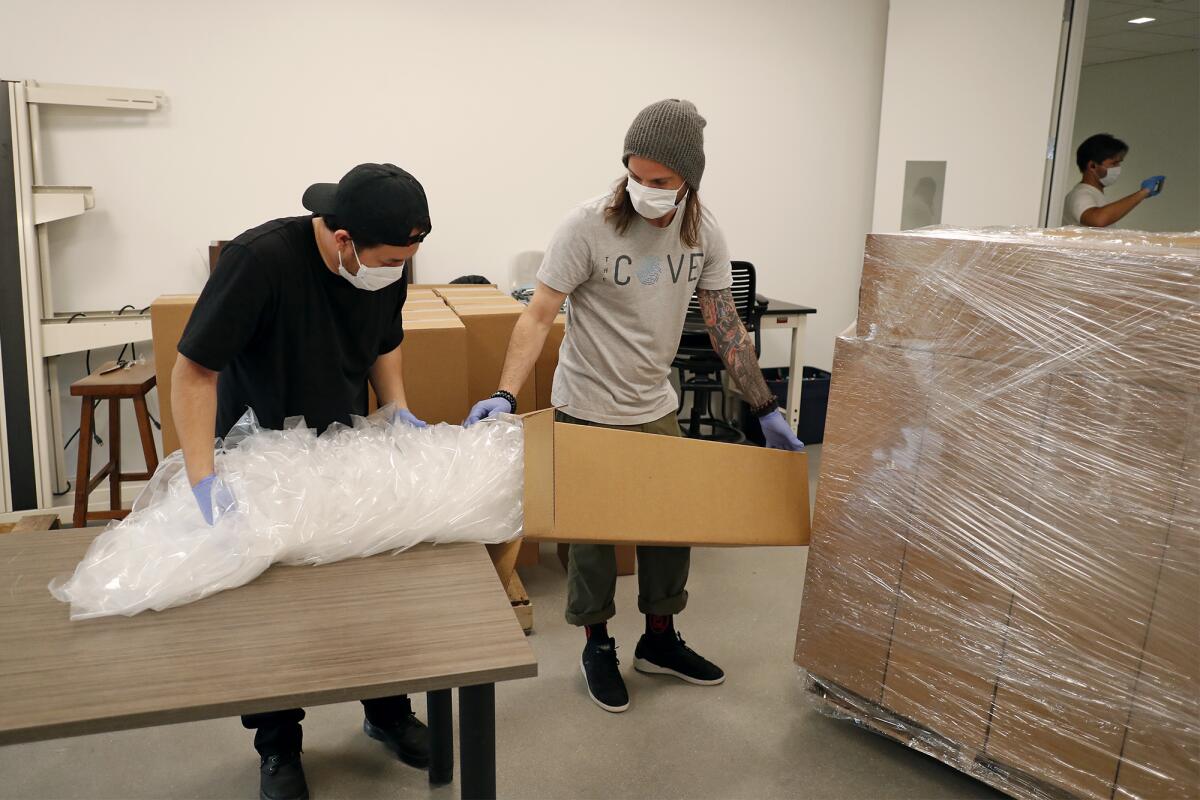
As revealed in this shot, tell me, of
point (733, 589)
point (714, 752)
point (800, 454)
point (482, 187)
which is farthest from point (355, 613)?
point (482, 187)

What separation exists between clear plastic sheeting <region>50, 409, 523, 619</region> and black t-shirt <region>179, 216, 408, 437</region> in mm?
78

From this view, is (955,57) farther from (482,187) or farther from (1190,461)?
(1190,461)

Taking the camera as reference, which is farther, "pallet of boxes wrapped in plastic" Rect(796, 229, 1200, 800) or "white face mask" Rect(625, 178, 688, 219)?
"white face mask" Rect(625, 178, 688, 219)

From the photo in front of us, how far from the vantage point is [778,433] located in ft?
6.20

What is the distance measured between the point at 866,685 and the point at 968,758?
241mm

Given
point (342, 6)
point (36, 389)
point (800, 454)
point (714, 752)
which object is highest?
point (342, 6)

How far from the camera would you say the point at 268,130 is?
355cm

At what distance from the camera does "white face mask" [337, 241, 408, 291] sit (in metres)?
1.48

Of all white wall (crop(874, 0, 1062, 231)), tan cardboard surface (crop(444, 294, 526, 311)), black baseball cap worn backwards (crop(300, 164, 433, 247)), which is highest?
Result: white wall (crop(874, 0, 1062, 231))

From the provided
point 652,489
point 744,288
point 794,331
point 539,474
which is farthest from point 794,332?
point 539,474

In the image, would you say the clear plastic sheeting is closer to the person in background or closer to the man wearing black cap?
the man wearing black cap

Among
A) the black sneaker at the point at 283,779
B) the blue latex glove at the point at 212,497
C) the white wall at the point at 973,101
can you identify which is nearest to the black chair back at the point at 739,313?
the white wall at the point at 973,101

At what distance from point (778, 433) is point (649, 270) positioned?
0.49 meters

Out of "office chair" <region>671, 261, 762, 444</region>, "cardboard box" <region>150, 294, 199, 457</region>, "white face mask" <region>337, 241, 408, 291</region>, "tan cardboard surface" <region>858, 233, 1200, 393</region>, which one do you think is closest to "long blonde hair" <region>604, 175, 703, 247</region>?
"tan cardboard surface" <region>858, 233, 1200, 393</region>
